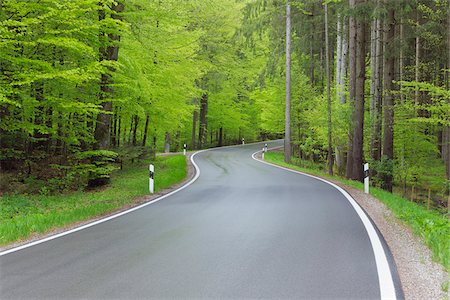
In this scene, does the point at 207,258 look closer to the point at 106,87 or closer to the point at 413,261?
the point at 413,261

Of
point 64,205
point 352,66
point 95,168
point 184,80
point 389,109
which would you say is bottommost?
point 64,205

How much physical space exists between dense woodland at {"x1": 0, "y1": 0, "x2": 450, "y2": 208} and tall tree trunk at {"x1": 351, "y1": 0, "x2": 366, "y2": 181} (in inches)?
1.8

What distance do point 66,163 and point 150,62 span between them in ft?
17.3

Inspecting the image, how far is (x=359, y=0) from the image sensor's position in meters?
16.7

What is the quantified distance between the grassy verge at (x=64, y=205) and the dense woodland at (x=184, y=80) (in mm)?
1048

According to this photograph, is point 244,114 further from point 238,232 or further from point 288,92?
point 238,232

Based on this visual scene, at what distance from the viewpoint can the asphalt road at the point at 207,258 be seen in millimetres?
4129

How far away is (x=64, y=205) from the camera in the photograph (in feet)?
35.6

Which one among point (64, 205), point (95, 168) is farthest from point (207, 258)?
point (95, 168)

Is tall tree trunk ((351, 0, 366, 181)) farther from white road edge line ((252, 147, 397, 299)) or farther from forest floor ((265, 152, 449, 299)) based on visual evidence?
white road edge line ((252, 147, 397, 299))

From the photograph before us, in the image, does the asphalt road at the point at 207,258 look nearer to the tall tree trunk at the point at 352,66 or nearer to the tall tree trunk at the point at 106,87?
the tall tree trunk at the point at 106,87

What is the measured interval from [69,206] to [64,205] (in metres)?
0.30

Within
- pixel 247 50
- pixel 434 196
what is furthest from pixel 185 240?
pixel 247 50

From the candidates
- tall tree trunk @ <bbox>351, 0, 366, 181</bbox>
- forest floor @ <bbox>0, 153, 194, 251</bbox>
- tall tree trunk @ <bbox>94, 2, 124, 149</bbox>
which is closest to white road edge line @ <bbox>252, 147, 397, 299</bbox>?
forest floor @ <bbox>0, 153, 194, 251</bbox>
